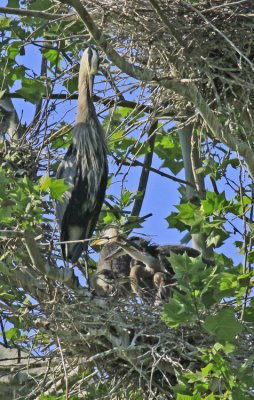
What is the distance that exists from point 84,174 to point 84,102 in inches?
17.6

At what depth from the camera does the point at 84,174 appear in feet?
22.4

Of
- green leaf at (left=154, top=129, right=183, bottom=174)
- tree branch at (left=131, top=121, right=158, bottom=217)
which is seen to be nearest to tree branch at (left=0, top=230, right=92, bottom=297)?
tree branch at (left=131, top=121, right=158, bottom=217)

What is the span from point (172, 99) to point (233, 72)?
1.76ft

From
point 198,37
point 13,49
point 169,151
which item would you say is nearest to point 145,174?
point 169,151

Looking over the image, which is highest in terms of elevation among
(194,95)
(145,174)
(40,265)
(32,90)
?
(32,90)

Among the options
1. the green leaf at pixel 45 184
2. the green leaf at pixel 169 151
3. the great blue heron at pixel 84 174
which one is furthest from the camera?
the green leaf at pixel 169 151

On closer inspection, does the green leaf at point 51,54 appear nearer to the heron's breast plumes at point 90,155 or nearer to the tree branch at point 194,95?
the heron's breast plumes at point 90,155

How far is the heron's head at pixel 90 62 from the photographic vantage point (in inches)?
259

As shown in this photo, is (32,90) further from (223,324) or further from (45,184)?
(223,324)

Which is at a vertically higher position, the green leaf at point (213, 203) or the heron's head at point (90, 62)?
the heron's head at point (90, 62)

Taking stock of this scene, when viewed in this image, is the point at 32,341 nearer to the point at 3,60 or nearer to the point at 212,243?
the point at 212,243

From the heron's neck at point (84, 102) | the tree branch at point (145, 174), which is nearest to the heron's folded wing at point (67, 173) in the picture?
the heron's neck at point (84, 102)

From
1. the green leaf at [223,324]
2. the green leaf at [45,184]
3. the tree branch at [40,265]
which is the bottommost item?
the green leaf at [223,324]

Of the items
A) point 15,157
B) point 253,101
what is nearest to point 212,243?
point 253,101
